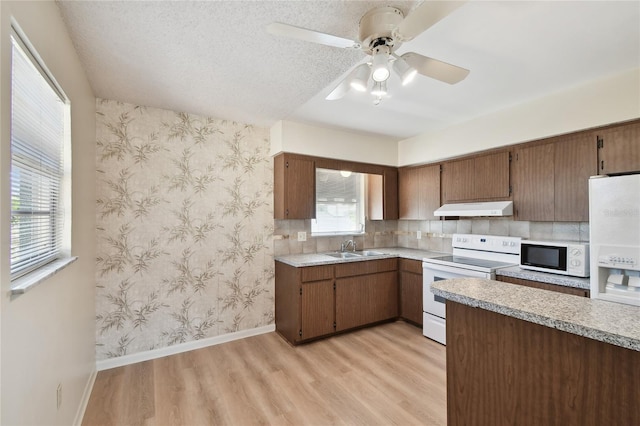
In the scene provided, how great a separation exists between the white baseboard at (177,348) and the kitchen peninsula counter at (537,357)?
2.35m

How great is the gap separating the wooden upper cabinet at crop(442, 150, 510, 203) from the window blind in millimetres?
3555

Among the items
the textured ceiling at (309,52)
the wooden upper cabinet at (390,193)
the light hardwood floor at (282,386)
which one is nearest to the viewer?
the textured ceiling at (309,52)

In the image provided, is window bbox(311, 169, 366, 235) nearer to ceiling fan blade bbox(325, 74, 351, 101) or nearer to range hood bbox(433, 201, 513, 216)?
range hood bbox(433, 201, 513, 216)

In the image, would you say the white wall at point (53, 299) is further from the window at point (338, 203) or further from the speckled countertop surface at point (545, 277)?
the speckled countertop surface at point (545, 277)

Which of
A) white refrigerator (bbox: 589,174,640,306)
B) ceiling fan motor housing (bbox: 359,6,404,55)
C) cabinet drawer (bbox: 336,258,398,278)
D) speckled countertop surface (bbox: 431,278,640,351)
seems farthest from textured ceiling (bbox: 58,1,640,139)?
cabinet drawer (bbox: 336,258,398,278)

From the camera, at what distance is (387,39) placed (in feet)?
4.69

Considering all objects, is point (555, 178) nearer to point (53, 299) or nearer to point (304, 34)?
point (304, 34)

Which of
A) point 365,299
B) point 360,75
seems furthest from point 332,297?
point 360,75

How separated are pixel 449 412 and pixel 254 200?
8.62 ft

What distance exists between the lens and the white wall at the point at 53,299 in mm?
966

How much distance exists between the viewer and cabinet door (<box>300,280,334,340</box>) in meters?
2.97

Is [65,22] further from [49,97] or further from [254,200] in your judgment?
[254,200]

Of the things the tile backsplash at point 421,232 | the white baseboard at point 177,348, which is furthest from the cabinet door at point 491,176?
the white baseboard at point 177,348

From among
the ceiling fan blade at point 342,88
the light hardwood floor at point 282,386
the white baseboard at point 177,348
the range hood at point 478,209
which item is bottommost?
the light hardwood floor at point 282,386
